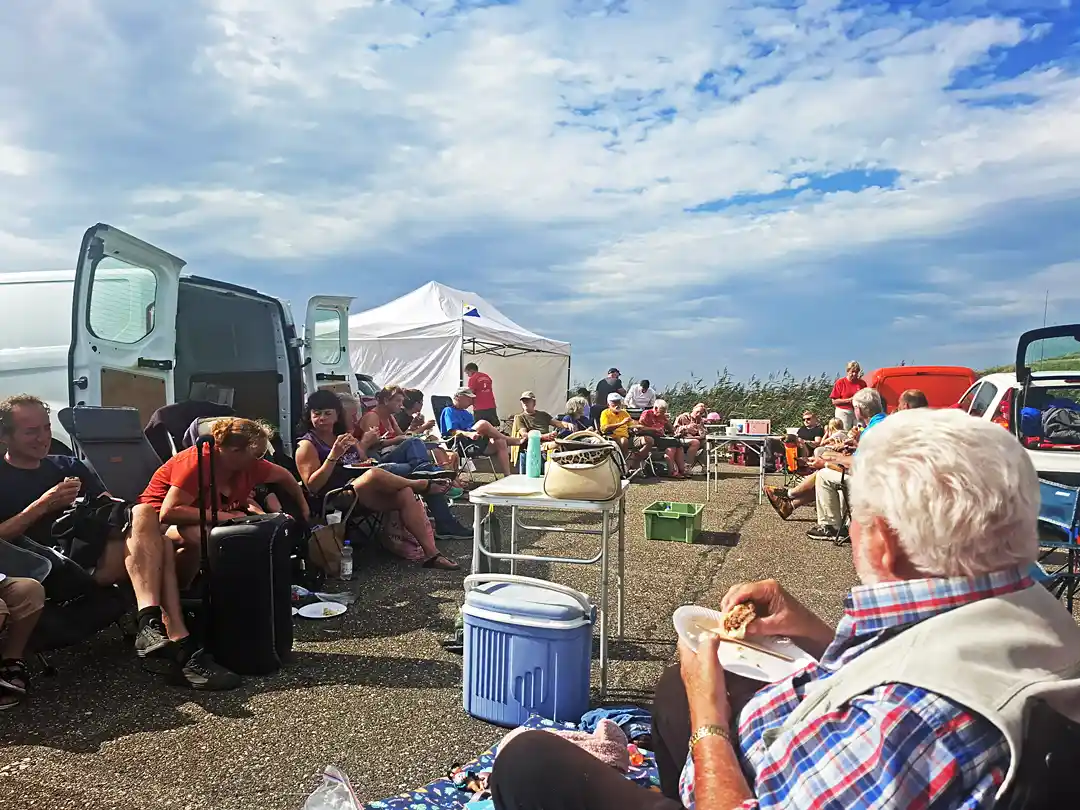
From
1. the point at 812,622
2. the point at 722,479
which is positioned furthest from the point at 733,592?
the point at 722,479

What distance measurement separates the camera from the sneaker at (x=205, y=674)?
10.1ft

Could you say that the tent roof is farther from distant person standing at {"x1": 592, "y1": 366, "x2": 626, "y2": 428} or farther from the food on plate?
the food on plate

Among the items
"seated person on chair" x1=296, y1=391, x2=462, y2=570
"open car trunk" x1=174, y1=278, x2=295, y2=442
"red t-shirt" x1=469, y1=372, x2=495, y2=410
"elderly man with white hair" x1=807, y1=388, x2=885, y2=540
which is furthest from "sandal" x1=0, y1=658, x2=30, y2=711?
"red t-shirt" x1=469, y1=372, x2=495, y2=410

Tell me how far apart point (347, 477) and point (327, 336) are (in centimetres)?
278

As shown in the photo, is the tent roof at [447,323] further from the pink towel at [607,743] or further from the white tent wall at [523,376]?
the pink towel at [607,743]

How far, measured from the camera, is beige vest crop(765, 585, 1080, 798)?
3.45ft

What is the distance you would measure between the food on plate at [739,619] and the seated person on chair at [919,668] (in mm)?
313

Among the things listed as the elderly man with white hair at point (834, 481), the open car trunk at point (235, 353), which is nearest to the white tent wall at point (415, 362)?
the open car trunk at point (235, 353)

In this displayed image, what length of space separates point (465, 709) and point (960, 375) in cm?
1113

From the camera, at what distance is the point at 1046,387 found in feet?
21.1

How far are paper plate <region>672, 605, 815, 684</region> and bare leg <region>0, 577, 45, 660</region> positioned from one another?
255 cm

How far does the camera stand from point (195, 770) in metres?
2.49

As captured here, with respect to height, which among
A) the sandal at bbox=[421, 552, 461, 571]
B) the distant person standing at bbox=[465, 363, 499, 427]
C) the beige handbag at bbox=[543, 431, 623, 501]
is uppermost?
the distant person standing at bbox=[465, 363, 499, 427]

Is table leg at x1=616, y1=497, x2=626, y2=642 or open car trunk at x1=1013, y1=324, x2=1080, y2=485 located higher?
open car trunk at x1=1013, y1=324, x2=1080, y2=485
